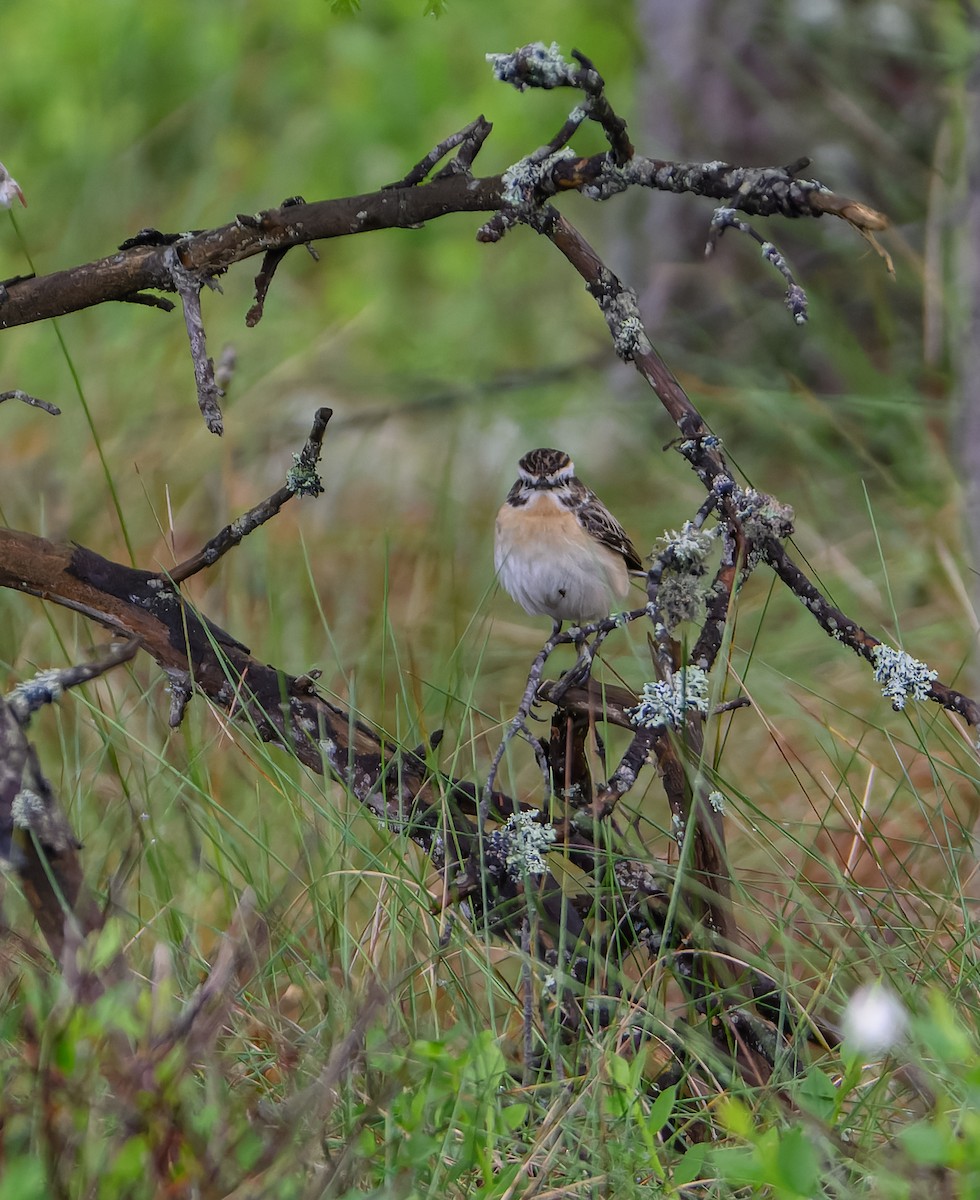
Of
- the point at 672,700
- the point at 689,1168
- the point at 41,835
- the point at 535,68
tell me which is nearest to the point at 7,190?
the point at 535,68

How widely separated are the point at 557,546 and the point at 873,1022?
1.94m

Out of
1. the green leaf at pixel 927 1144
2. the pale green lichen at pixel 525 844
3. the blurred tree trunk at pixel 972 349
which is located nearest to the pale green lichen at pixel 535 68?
the pale green lichen at pixel 525 844

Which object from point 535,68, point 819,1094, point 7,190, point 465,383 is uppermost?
point 465,383

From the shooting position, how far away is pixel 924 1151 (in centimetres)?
135

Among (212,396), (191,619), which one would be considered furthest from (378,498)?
(212,396)

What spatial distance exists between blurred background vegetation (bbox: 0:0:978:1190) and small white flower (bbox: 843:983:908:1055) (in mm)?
502

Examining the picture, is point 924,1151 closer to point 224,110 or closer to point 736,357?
point 736,357

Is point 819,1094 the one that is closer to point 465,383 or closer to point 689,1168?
point 689,1168

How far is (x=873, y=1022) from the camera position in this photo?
1.62m

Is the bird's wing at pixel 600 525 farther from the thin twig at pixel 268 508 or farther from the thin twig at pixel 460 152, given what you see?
the thin twig at pixel 460 152

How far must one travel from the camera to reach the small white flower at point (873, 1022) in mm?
1631

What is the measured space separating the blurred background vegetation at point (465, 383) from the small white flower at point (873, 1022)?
0.50 m

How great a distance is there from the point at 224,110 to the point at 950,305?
12.7ft

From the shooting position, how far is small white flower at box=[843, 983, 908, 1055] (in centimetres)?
163
